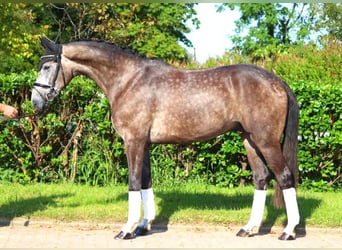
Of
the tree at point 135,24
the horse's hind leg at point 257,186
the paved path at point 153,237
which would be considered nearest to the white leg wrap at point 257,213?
the horse's hind leg at point 257,186

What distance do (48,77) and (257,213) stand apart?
119 inches

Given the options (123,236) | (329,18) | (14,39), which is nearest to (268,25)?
(329,18)

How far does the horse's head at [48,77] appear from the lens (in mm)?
7168

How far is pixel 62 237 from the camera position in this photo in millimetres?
6977

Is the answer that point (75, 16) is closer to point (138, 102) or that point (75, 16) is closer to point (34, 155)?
point (34, 155)

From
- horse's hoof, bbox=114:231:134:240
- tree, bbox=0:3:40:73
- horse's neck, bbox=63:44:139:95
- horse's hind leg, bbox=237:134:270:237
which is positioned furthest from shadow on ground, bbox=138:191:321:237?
tree, bbox=0:3:40:73

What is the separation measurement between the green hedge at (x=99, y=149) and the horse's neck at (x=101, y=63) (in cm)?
295

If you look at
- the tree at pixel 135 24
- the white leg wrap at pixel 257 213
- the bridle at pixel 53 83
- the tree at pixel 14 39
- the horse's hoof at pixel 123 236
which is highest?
the tree at pixel 135 24

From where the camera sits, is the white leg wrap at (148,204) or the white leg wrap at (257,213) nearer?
the white leg wrap at (257,213)

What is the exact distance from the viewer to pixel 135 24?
94.8 feet

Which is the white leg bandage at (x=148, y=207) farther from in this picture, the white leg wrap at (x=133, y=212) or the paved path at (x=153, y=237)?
the white leg wrap at (x=133, y=212)

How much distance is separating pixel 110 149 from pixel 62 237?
11.6 ft

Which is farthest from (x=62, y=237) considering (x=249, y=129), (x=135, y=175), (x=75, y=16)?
(x=75, y=16)

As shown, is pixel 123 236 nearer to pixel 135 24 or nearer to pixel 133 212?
pixel 133 212
